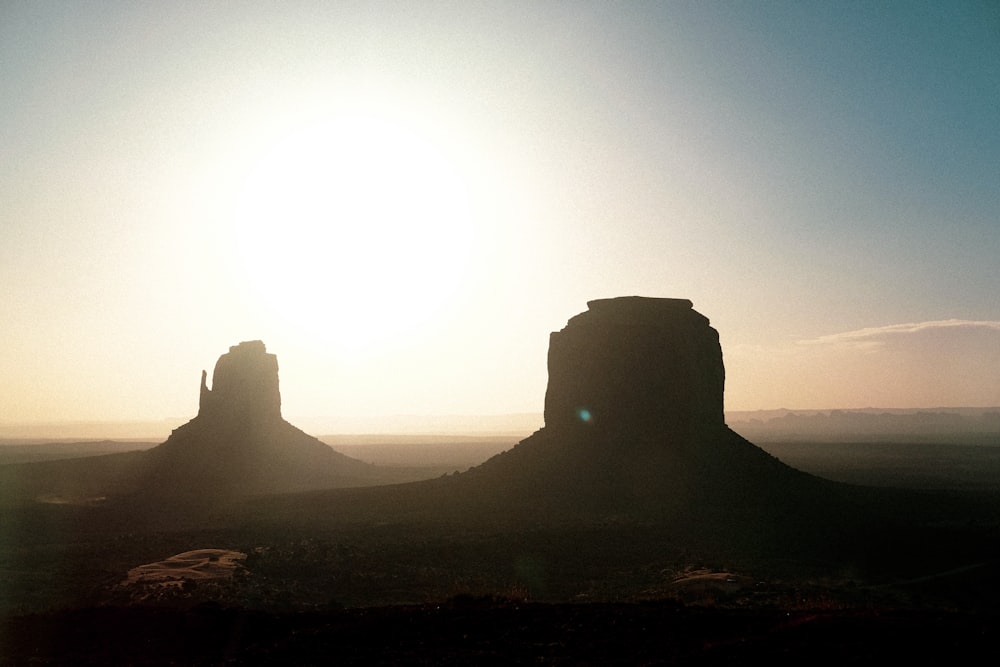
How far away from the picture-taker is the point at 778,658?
12.6 metres

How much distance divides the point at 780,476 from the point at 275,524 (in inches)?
1277

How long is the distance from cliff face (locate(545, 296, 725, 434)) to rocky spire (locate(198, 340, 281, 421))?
42952 millimetres

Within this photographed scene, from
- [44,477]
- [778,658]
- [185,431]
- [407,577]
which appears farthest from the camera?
[185,431]

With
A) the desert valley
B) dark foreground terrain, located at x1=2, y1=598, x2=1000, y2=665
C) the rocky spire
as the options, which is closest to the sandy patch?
the desert valley

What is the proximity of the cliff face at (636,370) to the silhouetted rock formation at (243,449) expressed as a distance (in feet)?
120

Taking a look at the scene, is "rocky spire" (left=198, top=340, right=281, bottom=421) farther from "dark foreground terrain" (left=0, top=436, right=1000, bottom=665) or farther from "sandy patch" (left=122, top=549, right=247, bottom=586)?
"sandy patch" (left=122, top=549, right=247, bottom=586)

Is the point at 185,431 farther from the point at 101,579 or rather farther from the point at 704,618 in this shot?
the point at 704,618

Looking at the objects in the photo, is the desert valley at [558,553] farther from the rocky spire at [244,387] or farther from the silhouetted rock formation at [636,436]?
the rocky spire at [244,387]

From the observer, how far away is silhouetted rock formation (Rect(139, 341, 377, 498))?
75062 mm

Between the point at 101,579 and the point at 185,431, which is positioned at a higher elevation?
the point at 185,431

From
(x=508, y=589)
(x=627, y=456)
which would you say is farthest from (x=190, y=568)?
(x=627, y=456)

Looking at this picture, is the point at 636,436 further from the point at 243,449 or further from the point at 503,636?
the point at 243,449

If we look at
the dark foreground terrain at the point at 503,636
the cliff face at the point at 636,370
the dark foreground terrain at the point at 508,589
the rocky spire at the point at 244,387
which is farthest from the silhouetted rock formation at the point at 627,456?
the rocky spire at the point at 244,387

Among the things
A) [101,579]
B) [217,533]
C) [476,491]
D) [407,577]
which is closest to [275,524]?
[217,533]
